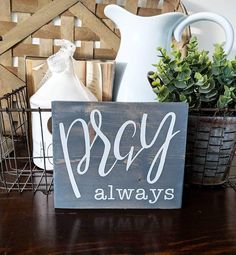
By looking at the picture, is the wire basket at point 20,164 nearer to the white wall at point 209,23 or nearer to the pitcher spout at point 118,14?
the pitcher spout at point 118,14

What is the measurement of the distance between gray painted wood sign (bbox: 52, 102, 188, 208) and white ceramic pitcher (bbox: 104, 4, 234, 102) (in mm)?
160

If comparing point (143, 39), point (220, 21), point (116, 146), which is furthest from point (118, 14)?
point (116, 146)

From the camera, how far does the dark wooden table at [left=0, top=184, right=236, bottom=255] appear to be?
0.39 meters

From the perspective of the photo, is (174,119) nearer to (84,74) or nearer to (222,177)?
(222,177)

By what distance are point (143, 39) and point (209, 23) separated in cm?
31

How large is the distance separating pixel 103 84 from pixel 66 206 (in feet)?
0.97

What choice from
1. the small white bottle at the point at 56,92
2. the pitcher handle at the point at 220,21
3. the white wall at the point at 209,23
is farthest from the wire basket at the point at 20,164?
the white wall at the point at 209,23

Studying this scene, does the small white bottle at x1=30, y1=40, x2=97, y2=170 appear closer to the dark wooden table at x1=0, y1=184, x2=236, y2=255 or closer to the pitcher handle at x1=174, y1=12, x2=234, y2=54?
the dark wooden table at x1=0, y1=184, x2=236, y2=255

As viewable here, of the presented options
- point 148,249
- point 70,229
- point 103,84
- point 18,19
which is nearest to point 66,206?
point 70,229

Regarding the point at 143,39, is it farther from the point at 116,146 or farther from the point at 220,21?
the point at 116,146

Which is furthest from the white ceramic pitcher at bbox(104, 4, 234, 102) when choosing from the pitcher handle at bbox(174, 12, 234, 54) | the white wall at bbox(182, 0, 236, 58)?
the white wall at bbox(182, 0, 236, 58)

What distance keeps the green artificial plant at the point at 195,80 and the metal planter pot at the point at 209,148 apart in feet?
0.11

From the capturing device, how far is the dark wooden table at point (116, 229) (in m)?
0.39

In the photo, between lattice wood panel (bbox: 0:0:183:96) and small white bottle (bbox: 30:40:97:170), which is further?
lattice wood panel (bbox: 0:0:183:96)
